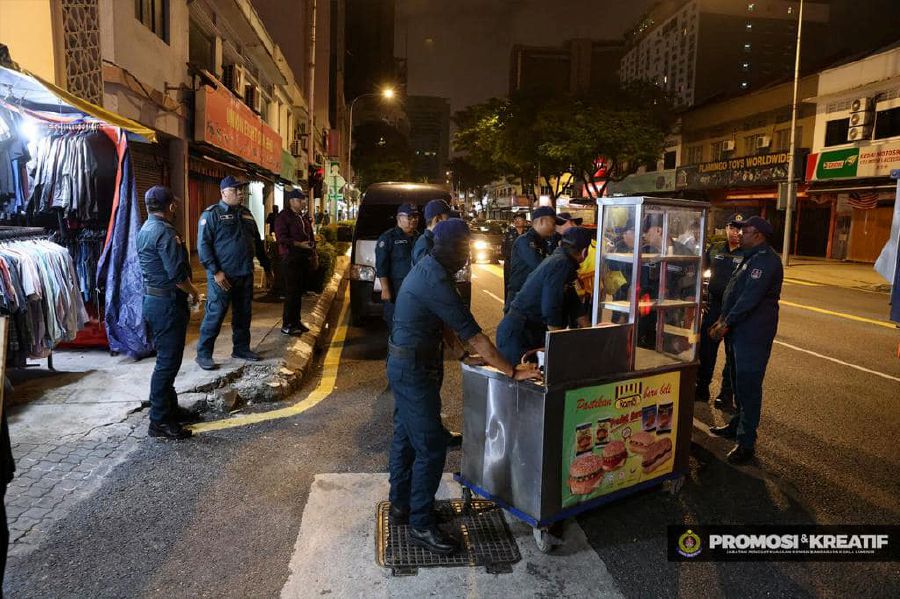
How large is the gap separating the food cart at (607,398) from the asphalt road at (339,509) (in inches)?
15.9

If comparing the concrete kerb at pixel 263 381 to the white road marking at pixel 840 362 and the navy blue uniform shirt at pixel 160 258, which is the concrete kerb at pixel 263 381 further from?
the white road marking at pixel 840 362

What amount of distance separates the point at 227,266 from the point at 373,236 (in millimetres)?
3180

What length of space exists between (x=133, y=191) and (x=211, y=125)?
678 cm

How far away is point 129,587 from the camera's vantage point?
3.11m

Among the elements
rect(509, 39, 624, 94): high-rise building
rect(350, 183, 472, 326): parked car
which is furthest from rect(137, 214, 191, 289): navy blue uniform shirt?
rect(509, 39, 624, 94): high-rise building

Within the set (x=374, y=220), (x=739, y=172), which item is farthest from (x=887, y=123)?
(x=374, y=220)

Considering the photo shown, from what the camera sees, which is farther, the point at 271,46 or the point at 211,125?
the point at 271,46

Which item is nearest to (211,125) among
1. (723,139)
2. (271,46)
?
(271,46)

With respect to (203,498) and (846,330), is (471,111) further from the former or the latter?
(203,498)

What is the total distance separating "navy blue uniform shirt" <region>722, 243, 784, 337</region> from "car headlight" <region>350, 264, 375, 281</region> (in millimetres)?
5751

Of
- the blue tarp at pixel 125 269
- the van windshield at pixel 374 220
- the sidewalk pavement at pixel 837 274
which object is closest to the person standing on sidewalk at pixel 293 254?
the van windshield at pixel 374 220

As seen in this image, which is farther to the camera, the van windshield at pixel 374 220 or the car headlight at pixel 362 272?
the van windshield at pixel 374 220

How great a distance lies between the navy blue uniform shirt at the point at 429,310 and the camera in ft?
10.9

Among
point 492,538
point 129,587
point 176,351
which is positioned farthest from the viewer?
point 176,351
